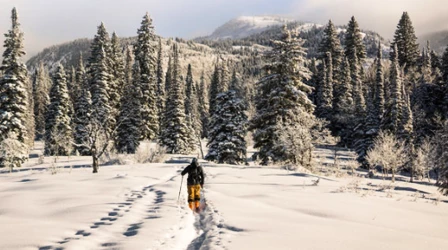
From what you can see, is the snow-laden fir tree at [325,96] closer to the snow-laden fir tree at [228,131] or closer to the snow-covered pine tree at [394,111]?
the snow-covered pine tree at [394,111]

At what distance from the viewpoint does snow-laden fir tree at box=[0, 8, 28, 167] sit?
117ft

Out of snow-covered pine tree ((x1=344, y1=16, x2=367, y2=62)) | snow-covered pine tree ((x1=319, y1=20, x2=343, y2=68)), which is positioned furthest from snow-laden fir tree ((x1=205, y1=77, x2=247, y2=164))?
snow-covered pine tree ((x1=344, y1=16, x2=367, y2=62))

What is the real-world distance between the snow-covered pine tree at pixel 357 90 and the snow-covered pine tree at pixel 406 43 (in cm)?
1060

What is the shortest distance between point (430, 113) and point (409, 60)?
27645mm

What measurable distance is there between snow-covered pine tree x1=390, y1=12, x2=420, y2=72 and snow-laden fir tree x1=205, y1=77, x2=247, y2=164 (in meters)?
63.3

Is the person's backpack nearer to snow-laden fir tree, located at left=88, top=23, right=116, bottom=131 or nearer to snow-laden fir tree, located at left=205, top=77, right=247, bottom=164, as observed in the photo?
snow-laden fir tree, located at left=205, top=77, right=247, bottom=164

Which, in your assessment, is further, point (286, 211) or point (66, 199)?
point (66, 199)

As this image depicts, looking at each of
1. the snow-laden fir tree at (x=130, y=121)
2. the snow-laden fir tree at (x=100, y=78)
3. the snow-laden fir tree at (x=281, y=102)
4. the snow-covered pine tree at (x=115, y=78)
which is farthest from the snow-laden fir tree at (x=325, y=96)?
the snow-laden fir tree at (x=281, y=102)

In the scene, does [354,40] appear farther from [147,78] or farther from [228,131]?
[228,131]

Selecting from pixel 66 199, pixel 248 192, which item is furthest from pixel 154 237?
pixel 248 192

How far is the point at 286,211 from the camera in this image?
36.0 ft

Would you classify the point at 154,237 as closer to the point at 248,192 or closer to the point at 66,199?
the point at 66,199

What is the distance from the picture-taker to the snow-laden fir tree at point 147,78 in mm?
55875

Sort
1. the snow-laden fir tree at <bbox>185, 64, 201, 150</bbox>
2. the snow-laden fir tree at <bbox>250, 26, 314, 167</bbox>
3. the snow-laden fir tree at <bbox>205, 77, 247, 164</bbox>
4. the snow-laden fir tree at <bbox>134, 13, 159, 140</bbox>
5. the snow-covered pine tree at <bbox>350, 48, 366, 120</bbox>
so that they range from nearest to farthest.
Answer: the snow-laden fir tree at <bbox>250, 26, 314, 167</bbox>, the snow-laden fir tree at <bbox>205, 77, 247, 164</bbox>, the snow-laden fir tree at <bbox>134, 13, 159, 140</bbox>, the snow-laden fir tree at <bbox>185, 64, 201, 150</bbox>, the snow-covered pine tree at <bbox>350, 48, 366, 120</bbox>
